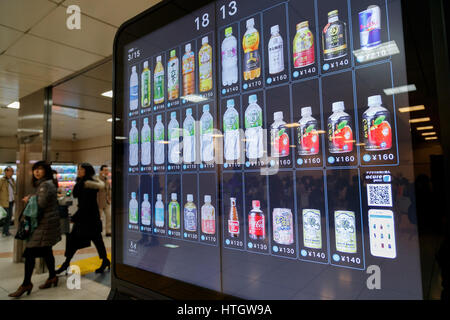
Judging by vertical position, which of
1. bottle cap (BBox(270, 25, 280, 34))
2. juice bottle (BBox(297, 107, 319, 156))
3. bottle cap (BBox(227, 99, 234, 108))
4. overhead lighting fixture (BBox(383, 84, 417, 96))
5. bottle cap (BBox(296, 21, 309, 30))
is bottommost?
juice bottle (BBox(297, 107, 319, 156))

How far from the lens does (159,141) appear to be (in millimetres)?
1252

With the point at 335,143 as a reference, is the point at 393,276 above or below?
below

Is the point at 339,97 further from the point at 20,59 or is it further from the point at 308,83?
the point at 20,59

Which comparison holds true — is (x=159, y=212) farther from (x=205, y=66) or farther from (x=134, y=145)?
(x=205, y=66)

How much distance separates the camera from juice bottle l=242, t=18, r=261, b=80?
0.98m

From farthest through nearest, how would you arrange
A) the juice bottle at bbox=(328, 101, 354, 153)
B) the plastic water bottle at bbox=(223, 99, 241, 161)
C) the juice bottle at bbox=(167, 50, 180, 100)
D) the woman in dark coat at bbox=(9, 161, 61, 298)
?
the woman in dark coat at bbox=(9, 161, 61, 298) < the juice bottle at bbox=(167, 50, 180, 100) < the plastic water bottle at bbox=(223, 99, 241, 161) < the juice bottle at bbox=(328, 101, 354, 153)

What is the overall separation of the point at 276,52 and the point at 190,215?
2.32 feet

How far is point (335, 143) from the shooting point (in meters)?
0.80

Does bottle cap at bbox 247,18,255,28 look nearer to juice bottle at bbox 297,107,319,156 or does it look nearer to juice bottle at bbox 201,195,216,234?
juice bottle at bbox 297,107,319,156

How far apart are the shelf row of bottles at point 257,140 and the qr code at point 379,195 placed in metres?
0.07

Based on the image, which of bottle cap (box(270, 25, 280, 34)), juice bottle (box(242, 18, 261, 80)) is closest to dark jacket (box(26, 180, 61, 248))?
juice bottle (box(242, 18, 261, 80))

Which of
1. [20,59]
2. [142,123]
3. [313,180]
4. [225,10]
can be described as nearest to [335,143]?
[313,180]

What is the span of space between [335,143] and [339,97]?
14 centimetres

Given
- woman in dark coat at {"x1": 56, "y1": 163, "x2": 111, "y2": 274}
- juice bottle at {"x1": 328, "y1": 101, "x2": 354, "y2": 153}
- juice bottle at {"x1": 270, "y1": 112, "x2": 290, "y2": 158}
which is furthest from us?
woman in dark coat at {"x1": 56, "y1": 163, "x2": 111, "y2": 274}
